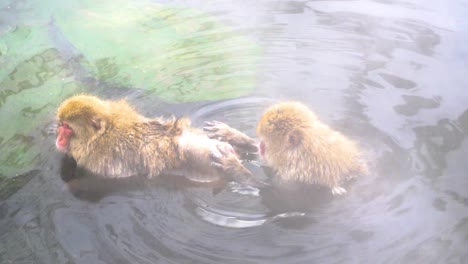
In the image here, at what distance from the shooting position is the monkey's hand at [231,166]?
4.33 meters

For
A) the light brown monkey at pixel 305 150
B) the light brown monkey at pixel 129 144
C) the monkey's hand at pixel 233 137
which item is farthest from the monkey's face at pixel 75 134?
the light brown monkey at pixel 305 150

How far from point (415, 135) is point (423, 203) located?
82 centimetres

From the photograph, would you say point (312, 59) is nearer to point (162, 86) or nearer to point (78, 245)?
point (162, 86)

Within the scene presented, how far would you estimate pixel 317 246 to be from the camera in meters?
3.75

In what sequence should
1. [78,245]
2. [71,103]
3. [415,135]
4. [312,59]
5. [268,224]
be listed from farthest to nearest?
[312,59], [415,135], [71,103], [268,224], [78,245]

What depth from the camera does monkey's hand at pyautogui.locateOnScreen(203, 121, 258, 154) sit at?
4.66m

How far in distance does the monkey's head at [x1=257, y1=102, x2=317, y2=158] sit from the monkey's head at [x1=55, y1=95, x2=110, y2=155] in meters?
1.25

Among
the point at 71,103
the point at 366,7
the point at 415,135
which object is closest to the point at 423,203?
the point at 415,135

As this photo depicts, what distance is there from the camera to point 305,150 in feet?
14.0

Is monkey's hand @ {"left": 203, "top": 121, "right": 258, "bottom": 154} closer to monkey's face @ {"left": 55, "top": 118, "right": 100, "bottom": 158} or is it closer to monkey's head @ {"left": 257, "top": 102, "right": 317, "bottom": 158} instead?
monkey's head @ {"left": 257, "top": 102, "right": 317, "bottom": 158}

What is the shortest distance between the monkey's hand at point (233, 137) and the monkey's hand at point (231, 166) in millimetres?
265

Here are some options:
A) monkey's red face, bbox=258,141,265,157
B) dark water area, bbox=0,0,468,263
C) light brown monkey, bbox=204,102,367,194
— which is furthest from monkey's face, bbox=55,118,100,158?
monkey's red face, bbox=258,141,265,157

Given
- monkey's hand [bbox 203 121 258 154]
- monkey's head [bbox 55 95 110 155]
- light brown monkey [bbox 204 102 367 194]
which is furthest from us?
monkey's hand [bbox 203 121 258 154]

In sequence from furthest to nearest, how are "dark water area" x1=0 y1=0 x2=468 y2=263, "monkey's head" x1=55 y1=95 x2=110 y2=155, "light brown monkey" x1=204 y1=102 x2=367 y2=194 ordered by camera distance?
"monkey's head" x1=55 y1=95 x2=110 y2=155, "light brown monkey" x1=204 y1=102 x2=367 y2=194, "dark water area" x1=0 y1=0 x2=468 y2=263
